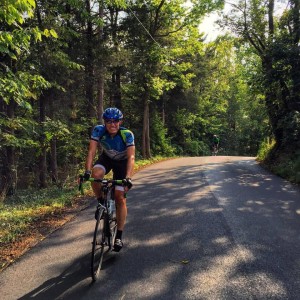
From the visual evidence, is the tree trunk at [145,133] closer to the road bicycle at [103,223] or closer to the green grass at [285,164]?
the green grass at [285,164]

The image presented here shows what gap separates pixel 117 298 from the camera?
4.04 metres

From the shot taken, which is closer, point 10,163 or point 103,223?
point 103,223

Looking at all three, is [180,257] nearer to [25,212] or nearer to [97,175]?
[97,175]

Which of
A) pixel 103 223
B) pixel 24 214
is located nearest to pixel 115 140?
pixel 103 223

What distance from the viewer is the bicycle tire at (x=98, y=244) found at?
450cm

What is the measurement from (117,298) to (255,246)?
102 inches

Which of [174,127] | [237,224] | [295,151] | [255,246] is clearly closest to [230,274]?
[255,246]

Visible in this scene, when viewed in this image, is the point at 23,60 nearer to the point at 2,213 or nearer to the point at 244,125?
the point at 2,213

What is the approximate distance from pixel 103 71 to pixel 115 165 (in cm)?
1164

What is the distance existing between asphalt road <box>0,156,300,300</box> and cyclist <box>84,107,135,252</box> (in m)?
0.73

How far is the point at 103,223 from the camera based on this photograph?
502 centimetres

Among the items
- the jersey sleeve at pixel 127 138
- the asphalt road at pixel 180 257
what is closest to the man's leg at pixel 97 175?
the jersey sleeve at pixel 127 138

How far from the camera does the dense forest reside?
463 inches

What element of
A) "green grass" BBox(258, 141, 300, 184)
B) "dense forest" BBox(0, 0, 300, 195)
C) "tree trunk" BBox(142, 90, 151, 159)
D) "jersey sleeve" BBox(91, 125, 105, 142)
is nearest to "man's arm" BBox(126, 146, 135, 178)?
"jersey sleeve" BBox(91, 125, 105, 142)
